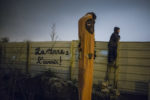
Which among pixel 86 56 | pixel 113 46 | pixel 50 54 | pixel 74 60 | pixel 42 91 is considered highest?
pixel 113 46

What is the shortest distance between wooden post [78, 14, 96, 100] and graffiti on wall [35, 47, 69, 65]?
3856mm

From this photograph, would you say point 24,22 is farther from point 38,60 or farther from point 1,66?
point 1,66

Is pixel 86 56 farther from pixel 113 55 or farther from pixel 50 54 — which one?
pixel 50 54

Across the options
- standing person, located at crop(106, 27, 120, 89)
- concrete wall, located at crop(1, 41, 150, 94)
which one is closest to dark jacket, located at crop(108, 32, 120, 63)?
standing person, located at crop(106, 27, 120, 89)

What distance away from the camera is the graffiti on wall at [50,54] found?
5785mm

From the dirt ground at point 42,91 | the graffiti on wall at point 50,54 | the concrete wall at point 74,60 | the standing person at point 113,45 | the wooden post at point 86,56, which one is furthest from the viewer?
the graffiti on wall at point 50,54

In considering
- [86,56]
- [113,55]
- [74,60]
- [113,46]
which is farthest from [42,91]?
[113,46]

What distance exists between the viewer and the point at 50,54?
19.9 ft

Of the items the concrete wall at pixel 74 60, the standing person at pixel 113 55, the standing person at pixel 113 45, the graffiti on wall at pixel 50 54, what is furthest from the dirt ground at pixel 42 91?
the graffiti on wall at pixel 50 54

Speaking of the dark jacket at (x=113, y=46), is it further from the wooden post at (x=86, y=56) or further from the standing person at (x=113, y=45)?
the wooden post at (x=86, y=56)

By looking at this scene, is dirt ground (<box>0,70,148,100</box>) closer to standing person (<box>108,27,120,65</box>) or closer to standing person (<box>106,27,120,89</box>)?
standing person (<box>106,27,120,89</box>)

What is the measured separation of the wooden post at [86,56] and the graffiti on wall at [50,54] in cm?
386

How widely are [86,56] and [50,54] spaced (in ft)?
14.9

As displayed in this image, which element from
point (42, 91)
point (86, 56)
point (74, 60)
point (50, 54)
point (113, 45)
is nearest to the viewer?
point (86, 56)
